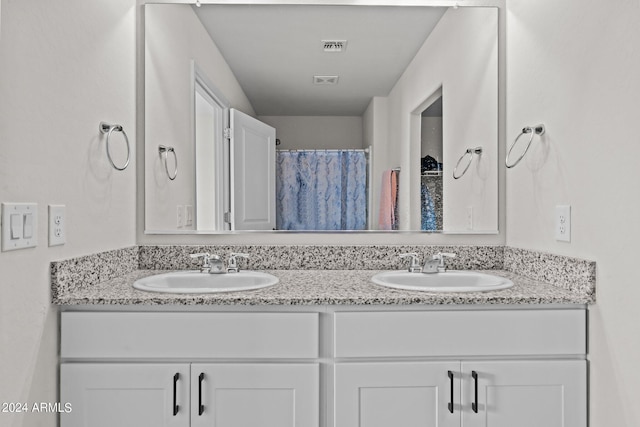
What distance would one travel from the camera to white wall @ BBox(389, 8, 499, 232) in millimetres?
1910

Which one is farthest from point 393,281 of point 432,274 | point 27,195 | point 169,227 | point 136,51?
point 136,51

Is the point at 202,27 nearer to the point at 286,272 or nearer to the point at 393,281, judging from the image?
the point at 286,272

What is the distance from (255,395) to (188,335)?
Answer: 26 cm

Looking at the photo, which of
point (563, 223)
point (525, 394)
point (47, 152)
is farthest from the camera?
point (563, 223)

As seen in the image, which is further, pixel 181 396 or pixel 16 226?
pixel 181 396

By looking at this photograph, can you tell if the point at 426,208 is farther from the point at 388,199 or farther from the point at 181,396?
the point at 181,396

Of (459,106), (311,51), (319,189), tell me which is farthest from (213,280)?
(459,106)

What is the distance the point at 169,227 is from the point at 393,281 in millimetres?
950

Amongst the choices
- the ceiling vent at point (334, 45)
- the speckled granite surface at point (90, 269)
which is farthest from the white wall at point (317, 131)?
the speckled granite surface at point (90, 269)

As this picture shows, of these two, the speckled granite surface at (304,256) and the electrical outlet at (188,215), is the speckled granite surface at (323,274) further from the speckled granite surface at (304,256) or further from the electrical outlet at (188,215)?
the electrical outlet at (188,215)

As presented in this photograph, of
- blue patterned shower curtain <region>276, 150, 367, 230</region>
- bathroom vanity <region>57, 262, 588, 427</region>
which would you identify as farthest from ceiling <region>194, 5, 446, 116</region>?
bathroom vanity <region>57, 262, 588, 427</region>

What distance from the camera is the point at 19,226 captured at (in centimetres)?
111

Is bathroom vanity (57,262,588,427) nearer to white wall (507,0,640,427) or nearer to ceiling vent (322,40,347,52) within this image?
white wall (507,0,640,427)

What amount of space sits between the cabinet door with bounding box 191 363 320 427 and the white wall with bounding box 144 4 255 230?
2.59 feet
